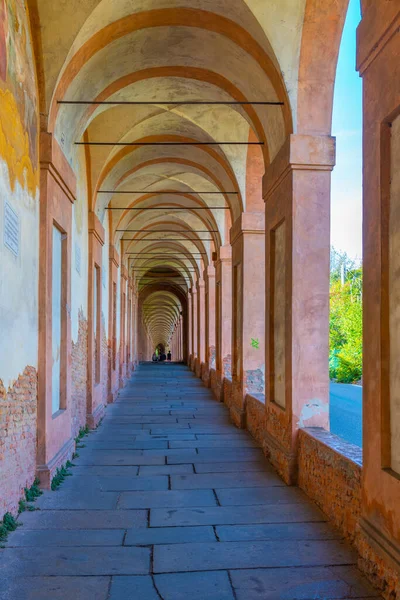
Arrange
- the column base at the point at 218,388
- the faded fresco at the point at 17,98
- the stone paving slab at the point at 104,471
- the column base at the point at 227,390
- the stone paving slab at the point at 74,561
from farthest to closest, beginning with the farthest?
the column base at the point at 218,388 → the column base at the point at 227,390 → the stone paving slab at the point at 104,471 → the faded fresco at the point at 17,98 → the stone paving slab at the point at 74,561

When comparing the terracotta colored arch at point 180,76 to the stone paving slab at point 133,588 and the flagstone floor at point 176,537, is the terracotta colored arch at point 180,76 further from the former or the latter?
the stone paving slab at point 133,588

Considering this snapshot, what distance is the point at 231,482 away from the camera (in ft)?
21.7

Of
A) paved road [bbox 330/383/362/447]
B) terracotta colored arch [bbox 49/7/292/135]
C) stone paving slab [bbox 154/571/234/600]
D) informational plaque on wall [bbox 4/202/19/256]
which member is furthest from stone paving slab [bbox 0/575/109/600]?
paved road [bbox 330/383/362/447]

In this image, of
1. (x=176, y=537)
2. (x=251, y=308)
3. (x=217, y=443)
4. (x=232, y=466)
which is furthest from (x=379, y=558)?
(x=251, y=308)

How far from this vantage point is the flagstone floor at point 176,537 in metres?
3.84

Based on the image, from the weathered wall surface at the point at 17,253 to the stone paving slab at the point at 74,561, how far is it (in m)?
0.65

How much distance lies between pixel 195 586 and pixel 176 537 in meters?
1.00

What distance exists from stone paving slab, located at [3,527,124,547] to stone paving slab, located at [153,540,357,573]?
491 mm

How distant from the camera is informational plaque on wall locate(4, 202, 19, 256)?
4930 mm

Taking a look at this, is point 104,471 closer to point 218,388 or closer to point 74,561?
point 74,561

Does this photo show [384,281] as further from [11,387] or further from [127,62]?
[127,62]

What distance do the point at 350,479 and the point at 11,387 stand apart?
3.20 meters

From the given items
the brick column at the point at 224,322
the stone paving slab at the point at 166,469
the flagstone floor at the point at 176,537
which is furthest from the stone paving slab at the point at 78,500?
the brick column at the point at 224,322

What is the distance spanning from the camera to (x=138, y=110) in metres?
10.6
